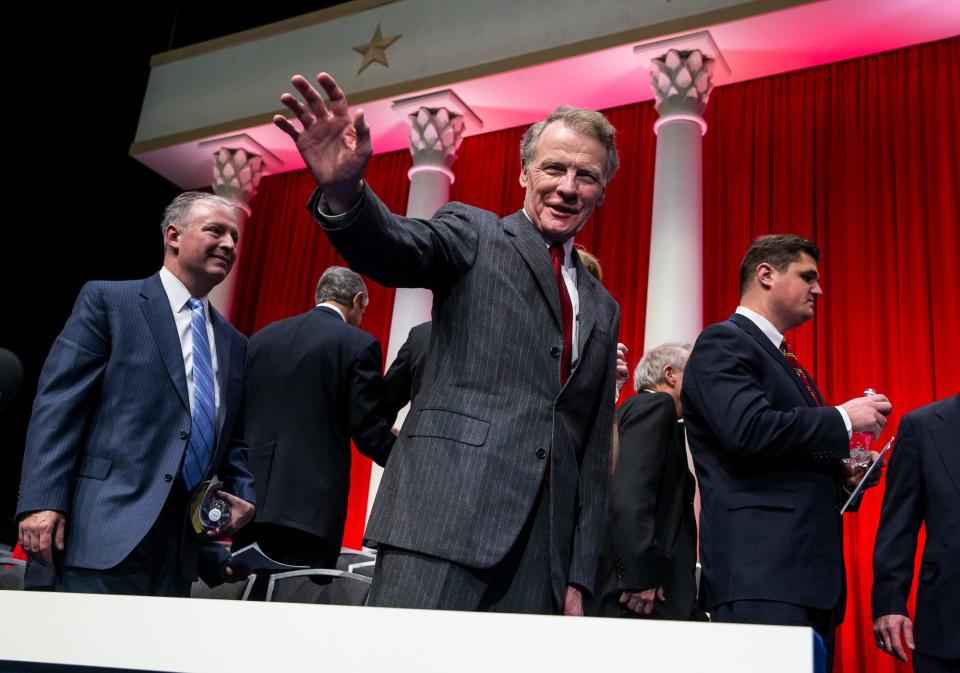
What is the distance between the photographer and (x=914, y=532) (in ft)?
9.19

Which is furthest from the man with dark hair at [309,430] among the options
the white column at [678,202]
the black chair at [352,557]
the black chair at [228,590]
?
the white column at [678,202]

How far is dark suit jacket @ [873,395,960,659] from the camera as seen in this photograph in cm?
260

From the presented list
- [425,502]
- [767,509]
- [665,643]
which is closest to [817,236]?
[767,509]

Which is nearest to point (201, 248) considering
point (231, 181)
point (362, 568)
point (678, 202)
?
point (362, 568)

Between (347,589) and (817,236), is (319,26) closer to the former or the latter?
(817,236)

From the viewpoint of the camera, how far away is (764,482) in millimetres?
2453

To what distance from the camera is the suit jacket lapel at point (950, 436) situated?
2766 mm

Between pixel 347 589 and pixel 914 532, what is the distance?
A: 5.34 feet

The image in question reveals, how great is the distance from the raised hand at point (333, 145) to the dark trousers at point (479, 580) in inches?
23.6

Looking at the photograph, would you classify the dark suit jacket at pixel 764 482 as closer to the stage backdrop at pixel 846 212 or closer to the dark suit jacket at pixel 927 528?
the dark suit jacket at pixel 927 528

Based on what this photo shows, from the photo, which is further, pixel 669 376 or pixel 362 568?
pixel 669 376

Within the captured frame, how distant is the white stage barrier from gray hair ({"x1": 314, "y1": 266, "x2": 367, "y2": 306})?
8.82 feet

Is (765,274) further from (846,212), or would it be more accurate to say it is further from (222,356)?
(846,212)

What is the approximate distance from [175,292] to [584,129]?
4.24 ft
